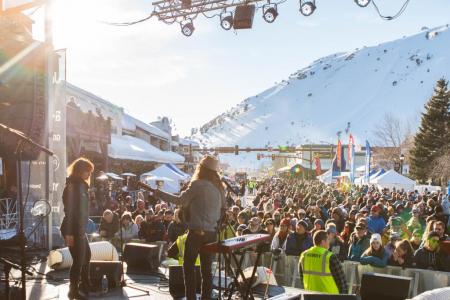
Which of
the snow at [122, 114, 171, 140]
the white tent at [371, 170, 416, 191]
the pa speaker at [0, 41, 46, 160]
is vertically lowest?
the white tent at [371, 170, 416, 191]

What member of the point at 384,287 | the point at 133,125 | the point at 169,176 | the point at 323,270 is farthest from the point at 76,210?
the point at 133,125

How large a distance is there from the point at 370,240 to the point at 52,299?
4961 millimetres

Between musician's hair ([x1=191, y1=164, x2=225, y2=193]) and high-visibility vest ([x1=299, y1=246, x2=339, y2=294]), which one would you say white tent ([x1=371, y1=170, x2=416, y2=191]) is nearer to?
high-visibility vest ([x1=299, y1=246, x2=339, y2=294])

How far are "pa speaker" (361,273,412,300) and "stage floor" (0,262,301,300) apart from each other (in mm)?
918

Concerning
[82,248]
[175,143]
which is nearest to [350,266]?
[82,248]

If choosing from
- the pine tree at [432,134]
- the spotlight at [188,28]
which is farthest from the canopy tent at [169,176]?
the pine tree at [432,134]

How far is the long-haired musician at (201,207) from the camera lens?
5824mm

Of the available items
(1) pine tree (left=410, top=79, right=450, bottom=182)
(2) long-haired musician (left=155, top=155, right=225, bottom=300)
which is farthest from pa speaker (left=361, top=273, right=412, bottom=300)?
(1) pine tree (left=410, top=79, right=450, bottom=182)

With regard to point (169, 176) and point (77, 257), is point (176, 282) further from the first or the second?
point (169, 176)

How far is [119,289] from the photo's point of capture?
295 inches

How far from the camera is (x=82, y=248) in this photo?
6.44 meters

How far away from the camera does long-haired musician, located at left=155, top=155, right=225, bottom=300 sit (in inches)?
229

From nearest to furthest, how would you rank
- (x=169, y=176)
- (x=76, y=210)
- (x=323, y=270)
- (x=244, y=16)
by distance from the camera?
(x=76, y=210) → (x=323, y=270) → (x=244, y=16) → (x=169, y=176)

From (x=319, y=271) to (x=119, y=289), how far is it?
2.72 m
